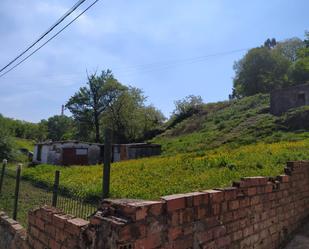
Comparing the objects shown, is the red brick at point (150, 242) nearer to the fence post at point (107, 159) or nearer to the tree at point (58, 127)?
the fence post at point (107, 159)

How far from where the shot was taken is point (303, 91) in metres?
32.9

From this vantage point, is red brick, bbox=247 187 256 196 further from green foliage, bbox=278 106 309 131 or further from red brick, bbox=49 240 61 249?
green foliage, bbox=278 106 309 131

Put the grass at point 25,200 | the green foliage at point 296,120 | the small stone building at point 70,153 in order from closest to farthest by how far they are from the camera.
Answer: the grass at point 25,200
the green foliage at point 296,120
the small stone building at point 70,153

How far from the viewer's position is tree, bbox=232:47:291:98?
50375mm

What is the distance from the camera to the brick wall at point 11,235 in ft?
16.3

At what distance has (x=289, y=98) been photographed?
3391cm

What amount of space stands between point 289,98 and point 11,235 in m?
33.3

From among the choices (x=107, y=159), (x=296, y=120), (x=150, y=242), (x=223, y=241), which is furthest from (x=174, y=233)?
(x=296, y=120)

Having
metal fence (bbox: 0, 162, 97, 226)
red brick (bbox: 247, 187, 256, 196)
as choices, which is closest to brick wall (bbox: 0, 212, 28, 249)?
metal fence (bbox: 0, 162, 97, 226)

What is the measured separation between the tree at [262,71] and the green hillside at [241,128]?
6854 mm

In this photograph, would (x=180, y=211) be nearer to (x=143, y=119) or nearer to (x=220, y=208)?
(x=220, y=208)

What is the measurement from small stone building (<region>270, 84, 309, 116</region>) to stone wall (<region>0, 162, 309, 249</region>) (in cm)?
2986

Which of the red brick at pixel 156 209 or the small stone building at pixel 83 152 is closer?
the red brick at pixel 156 209

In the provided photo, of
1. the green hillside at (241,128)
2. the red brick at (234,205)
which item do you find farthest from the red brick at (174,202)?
the green hillside at (241,128)
